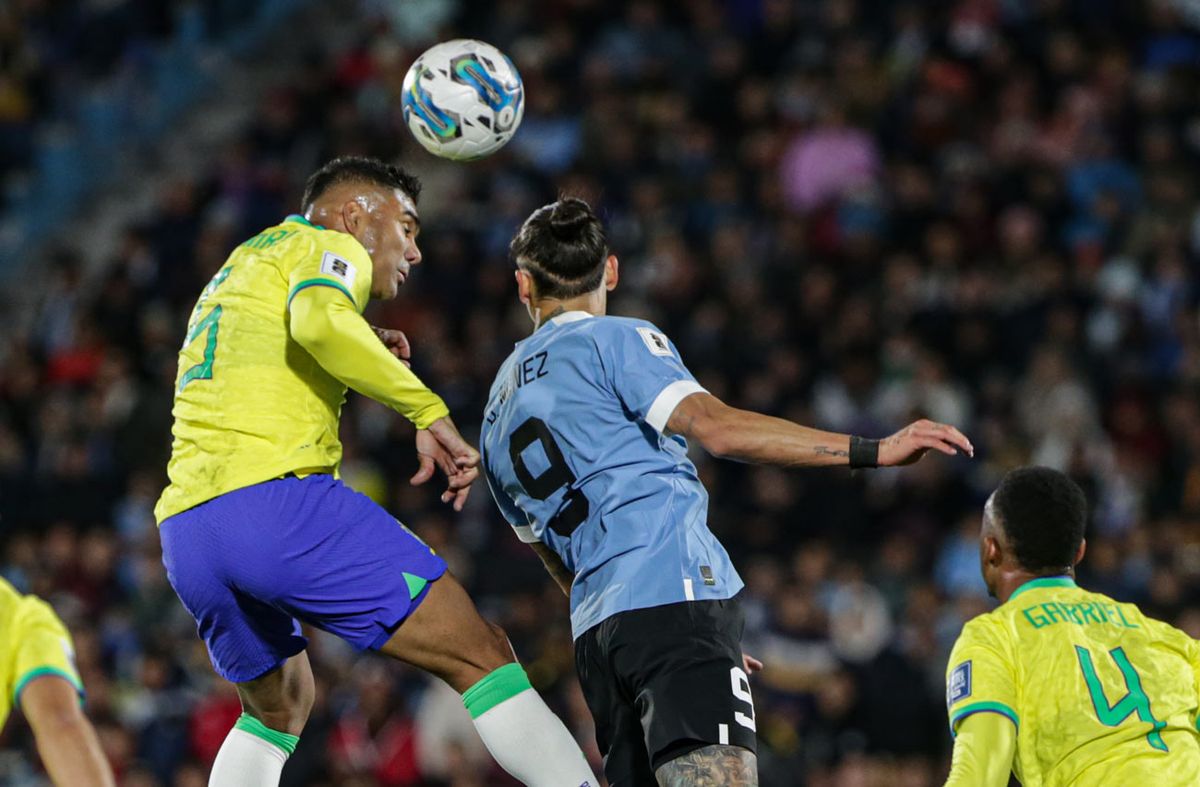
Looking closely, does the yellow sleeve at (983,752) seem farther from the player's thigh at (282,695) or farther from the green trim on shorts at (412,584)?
the player's thigh at (282,695)

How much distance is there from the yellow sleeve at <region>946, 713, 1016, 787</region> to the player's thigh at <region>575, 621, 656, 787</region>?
945mm

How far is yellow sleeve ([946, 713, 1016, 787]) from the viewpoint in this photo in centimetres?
435

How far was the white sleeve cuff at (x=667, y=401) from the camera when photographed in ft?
15.9

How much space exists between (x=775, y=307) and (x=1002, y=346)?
6.19 feet

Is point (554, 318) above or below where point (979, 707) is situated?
above

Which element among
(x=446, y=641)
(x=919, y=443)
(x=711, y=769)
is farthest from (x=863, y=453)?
(x=446, y=641)

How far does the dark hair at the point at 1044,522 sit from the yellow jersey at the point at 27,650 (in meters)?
2.75

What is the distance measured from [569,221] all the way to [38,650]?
2365 mm

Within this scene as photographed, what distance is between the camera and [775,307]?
43.7 feet

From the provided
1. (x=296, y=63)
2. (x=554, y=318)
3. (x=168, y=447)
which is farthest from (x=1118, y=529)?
(x=296, y=63)

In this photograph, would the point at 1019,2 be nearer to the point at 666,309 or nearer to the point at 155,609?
the point at 666,309

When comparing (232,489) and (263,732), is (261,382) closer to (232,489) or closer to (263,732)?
(232,489)

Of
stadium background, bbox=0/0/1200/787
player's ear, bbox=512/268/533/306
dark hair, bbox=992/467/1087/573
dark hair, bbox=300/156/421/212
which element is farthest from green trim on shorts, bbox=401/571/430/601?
stadium background, bbox=0/0/1200/787

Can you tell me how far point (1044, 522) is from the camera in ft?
15.8
